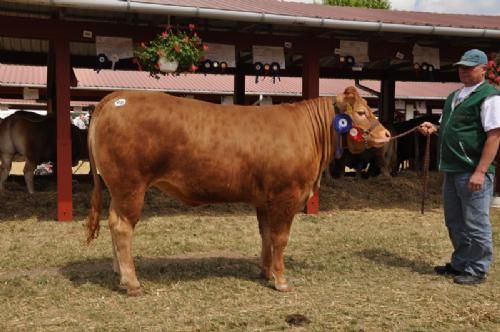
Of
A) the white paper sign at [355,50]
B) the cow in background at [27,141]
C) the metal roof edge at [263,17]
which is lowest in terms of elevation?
the cow in background at [27,141]

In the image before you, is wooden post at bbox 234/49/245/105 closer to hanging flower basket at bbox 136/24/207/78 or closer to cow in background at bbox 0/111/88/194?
cow in background at bbox 0/111/88/194

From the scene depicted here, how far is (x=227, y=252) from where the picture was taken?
Result: 18.8ft

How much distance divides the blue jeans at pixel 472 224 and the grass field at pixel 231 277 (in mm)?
203

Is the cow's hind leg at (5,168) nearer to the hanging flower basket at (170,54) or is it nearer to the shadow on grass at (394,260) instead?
the hanging flower basket at (170,54)

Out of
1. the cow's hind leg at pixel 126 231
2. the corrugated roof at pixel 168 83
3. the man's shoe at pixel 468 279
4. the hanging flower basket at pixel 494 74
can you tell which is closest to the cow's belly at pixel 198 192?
the cow's hind leg at pixel 126 231

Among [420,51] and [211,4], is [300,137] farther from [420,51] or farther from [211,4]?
[420,51]

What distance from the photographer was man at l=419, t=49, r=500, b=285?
4.33 metres

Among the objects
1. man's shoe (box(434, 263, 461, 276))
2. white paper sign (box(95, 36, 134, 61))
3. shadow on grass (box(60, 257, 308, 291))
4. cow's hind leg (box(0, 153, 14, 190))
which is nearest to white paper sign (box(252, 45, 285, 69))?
white paper sign (box(95, 36, 134, 61))

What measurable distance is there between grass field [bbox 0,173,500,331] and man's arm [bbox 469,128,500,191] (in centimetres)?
88

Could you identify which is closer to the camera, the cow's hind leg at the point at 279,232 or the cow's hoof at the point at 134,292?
the cow's hoof at the point at 134,292

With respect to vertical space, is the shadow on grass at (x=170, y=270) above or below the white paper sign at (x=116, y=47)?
below

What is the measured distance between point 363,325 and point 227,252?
242cm

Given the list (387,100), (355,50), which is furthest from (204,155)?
(387,100)

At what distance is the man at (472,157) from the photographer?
433 cm
